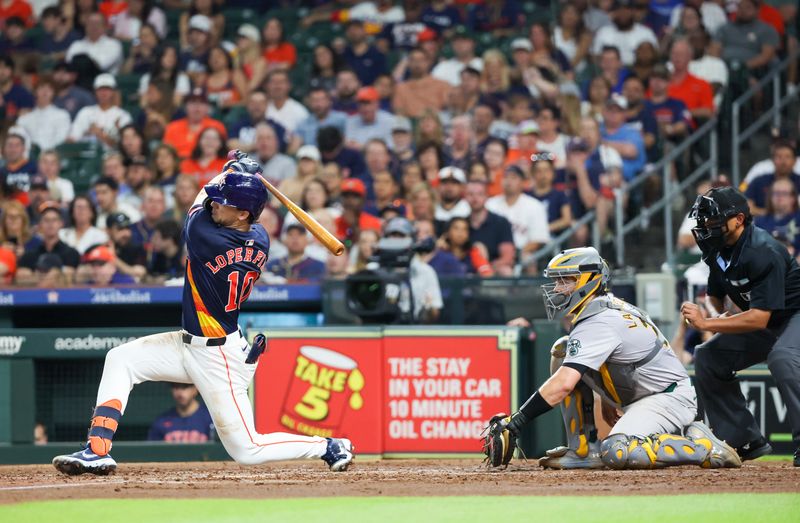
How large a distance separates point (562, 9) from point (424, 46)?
1.58m

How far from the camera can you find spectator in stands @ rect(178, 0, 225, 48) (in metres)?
15.5

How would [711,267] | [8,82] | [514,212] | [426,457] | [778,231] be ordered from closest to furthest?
[711,267]
[426,457]
[778,231]
[514,212]
[8,82]

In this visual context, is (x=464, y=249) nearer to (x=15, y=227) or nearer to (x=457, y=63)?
(x=457, y=63)

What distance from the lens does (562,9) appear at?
14.4 metres

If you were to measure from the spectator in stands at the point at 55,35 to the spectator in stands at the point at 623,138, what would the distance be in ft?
22.6

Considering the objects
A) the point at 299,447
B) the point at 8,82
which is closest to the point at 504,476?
the point at 299,447

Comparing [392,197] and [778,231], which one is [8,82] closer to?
[392,197]

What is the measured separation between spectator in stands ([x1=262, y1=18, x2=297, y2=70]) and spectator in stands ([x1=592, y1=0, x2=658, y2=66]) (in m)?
3.57

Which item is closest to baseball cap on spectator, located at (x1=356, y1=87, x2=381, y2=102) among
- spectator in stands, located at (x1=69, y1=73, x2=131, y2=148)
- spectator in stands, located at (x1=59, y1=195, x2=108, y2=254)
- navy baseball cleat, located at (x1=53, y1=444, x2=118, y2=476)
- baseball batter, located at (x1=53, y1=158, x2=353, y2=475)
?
spectator in stands, located at (x1=69, y1=73, x2=131, y2=148)

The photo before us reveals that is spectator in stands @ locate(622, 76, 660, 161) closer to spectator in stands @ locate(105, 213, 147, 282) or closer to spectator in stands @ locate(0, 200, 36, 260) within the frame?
spectator in stands @ locate(105, 213, 147, 282)

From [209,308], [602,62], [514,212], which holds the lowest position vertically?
[209,308]

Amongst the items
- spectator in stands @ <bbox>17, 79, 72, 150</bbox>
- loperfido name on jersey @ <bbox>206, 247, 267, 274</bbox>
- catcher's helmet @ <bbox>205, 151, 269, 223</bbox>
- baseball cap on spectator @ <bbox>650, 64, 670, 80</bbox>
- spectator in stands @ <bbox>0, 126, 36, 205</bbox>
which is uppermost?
baseball cap on spectator @ <bbox>650, 64, 670, 80</bbox>

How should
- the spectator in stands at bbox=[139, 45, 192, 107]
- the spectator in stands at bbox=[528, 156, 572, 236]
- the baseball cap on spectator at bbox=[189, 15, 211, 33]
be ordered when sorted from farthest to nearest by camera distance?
1. the baseball cap on spectator at bbox=[189, 15, 211, 33]
2. the spectator in stands at bbox=[139, 45, 192, 107]
3. the spectator in stands at bbox=[528, 156, 572, 236]

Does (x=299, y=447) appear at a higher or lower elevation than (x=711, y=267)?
lower
